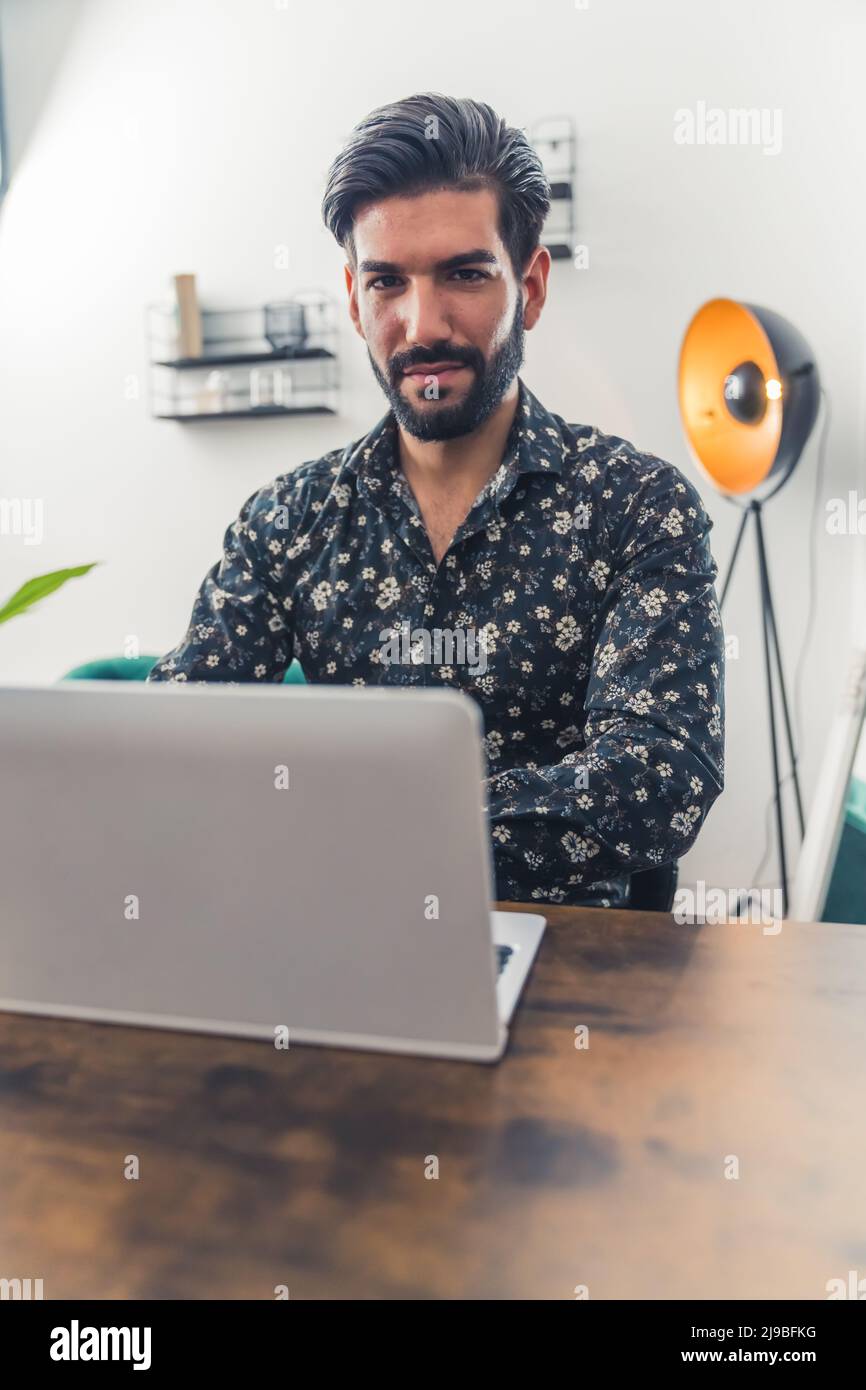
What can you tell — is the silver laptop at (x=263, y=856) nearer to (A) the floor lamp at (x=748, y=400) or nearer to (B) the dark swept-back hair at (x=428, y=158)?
(B) the dark swept-back hair at (x=428, y=158)

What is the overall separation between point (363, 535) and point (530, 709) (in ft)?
1.20

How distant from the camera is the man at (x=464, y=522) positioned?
1338 mm

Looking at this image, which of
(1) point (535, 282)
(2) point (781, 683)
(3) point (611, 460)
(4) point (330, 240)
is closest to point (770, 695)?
(2) point (781, 683)

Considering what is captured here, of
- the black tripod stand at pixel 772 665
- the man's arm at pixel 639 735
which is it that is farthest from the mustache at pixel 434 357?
the black tripod stand at pixel 772 665

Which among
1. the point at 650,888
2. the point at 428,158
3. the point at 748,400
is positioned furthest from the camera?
the point at 748,400

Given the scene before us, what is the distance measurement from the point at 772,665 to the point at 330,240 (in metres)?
1.63

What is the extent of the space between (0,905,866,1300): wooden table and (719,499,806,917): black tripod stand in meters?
1.63

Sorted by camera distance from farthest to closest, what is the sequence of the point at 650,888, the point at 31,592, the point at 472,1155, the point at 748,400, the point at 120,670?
the point at 748,400
the point at 120,670
the point at 650,888
the point at 31,592
the point at 472,1155

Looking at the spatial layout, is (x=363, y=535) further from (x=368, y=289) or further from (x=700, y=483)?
(x=700, y=483)

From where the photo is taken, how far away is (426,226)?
1344mm

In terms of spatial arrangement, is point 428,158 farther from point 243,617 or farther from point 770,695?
point 770,695

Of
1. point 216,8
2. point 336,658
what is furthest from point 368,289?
point 216,8
